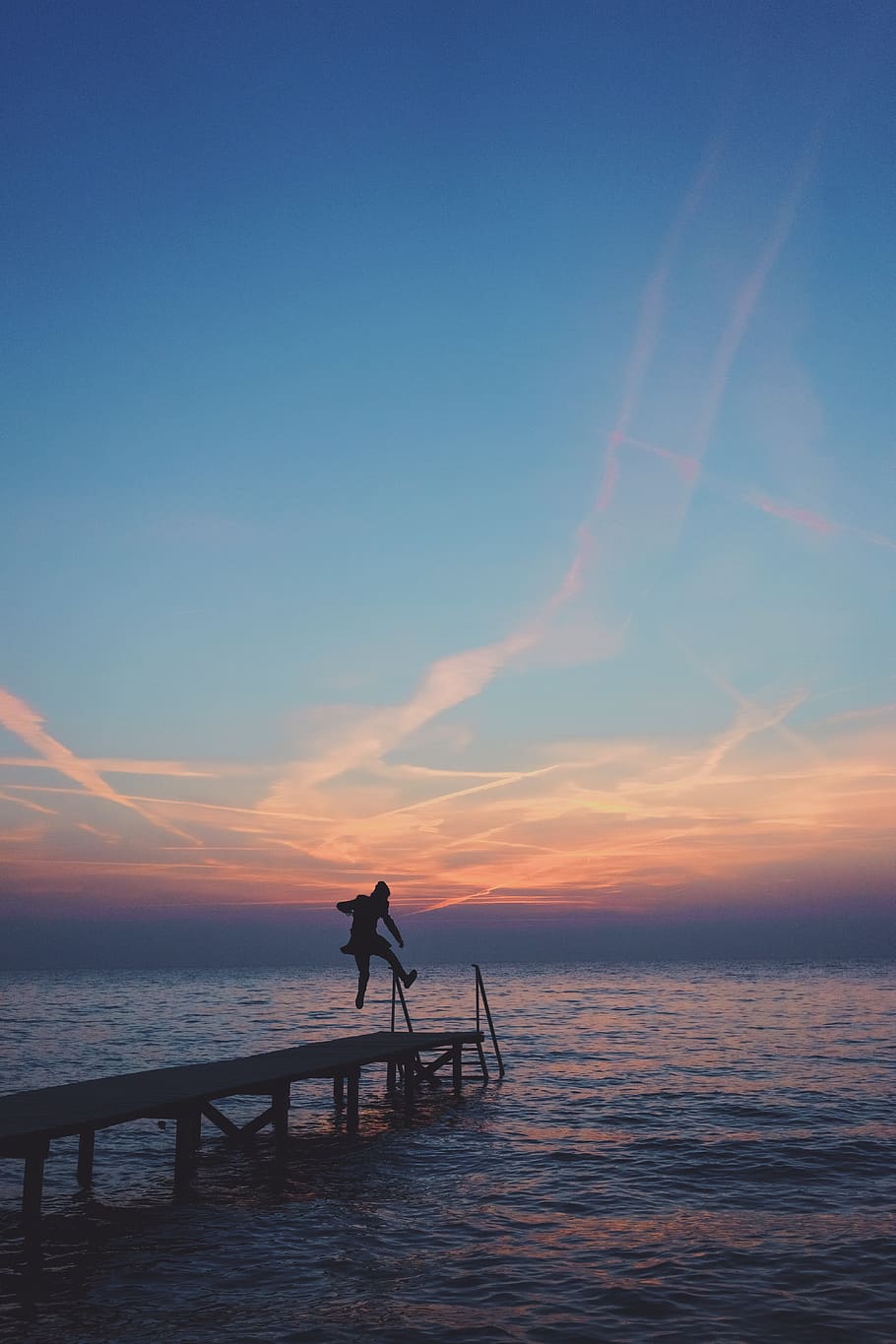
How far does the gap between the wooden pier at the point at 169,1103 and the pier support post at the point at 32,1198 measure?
0.01m

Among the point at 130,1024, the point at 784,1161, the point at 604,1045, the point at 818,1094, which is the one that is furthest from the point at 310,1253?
the point at 130,1024

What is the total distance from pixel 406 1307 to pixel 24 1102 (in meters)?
7.56

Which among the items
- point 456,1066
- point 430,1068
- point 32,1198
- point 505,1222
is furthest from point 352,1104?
point 32,1198

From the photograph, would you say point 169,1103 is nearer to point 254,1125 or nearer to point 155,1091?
point 155,1091

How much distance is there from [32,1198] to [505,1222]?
6.76 metres

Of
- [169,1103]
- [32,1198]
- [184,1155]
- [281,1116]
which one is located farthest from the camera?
[281,1116]

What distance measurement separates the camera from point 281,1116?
63.9 ft

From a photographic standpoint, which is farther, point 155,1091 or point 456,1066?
point 456,1066

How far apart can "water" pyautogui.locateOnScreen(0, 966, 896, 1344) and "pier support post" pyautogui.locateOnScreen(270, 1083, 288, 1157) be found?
1.30ft

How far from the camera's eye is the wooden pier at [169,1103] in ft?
41.5

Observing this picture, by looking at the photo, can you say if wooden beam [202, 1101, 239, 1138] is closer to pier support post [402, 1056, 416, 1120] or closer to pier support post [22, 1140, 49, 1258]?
pier support post [22, 1140, 49, 1258]

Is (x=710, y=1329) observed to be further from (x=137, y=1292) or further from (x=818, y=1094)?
(x=818, y=1094)

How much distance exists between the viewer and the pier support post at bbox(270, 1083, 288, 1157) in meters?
19.2

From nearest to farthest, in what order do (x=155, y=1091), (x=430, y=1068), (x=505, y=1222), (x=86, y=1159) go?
(x=505, y=1222) → (x=155, y=1091) → (x=86, y=1159) → (x=430, y=1068)
